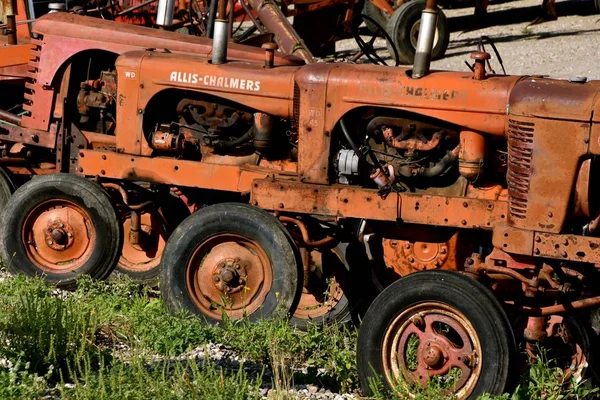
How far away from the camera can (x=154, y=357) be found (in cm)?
738

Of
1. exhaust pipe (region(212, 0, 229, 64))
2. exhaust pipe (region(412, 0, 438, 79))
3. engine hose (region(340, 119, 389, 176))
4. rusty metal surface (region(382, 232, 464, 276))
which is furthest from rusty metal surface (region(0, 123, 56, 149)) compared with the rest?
exhaust pipe (region(412, 0, 438, 79))

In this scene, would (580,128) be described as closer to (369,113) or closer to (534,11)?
(369,113)

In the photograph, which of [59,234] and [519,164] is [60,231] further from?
[519,164]

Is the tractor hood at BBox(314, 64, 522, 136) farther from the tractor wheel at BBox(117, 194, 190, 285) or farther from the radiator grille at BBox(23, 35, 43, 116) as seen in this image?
the radiator grille at BBox(23, 35, 43, 116)

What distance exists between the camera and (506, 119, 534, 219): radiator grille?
7078mm

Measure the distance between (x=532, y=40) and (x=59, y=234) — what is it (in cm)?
1293

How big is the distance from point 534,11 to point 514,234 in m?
16.7

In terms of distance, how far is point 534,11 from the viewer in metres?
23.2

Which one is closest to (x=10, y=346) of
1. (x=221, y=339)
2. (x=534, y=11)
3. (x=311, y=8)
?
(x=221, y=339)

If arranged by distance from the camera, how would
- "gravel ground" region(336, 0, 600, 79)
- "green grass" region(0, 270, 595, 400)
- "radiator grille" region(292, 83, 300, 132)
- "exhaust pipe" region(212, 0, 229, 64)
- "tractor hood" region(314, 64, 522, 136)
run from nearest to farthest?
"green grass" region(0, 270, 595, 400)
"tractor hood" region(314, 64, 522, 136)
"radiator grille" region(292, 83, 300, 132)
"exhaust pipe" region(212, 0, 229, 64)
"gravel ground" region(336, 0, 600, 79)

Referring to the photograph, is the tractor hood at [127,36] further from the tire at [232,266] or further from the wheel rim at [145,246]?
the tire at [232,266]

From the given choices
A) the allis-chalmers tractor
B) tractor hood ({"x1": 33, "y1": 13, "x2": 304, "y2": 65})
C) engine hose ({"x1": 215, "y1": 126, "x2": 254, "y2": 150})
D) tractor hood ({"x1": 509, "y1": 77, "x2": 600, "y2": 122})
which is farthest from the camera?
tractor hood ({"x1": 33, "y1": 13, "x2": 304, "y2": 65})

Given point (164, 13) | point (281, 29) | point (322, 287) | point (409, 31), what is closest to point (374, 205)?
point (322, 287)

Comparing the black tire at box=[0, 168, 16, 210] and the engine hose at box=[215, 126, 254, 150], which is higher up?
the engine hose at box=[215, 126, 254, 150]
